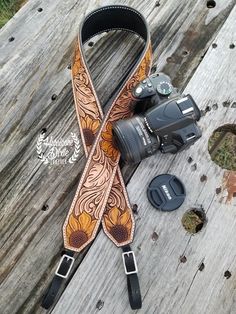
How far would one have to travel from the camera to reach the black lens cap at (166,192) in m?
1.98

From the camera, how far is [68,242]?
191 cm

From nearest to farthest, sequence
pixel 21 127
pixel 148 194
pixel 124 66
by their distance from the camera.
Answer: pixel 148 194
pixel 21 127
pixel 124 66

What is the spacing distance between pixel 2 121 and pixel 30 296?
2.40 ft

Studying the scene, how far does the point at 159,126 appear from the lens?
1836 millimetres

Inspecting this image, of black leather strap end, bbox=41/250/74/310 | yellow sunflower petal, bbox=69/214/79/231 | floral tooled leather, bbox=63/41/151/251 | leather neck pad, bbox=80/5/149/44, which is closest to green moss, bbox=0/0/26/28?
leather neck pad, bbox=80/5/149/44

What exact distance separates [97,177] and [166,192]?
0.27 m

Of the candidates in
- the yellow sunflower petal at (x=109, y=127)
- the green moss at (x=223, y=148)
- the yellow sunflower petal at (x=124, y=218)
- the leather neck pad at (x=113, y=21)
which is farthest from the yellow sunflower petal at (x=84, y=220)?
the leather neck pad at (x=113, y=21)

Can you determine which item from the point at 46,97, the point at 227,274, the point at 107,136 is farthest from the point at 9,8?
the point at 227,274

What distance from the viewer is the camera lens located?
73.4 inches

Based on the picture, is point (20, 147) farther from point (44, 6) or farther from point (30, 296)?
point (44, 6)

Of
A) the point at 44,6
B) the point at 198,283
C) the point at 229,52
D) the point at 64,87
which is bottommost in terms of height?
the point at 198,283

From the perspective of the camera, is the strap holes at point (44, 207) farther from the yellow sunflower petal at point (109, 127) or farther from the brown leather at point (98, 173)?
the yellow sunflower petal at point (109, 127)

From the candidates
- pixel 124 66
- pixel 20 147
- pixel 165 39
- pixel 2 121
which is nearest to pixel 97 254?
pixel 20 147

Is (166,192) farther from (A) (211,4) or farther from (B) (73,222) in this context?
(A) (211,4)
